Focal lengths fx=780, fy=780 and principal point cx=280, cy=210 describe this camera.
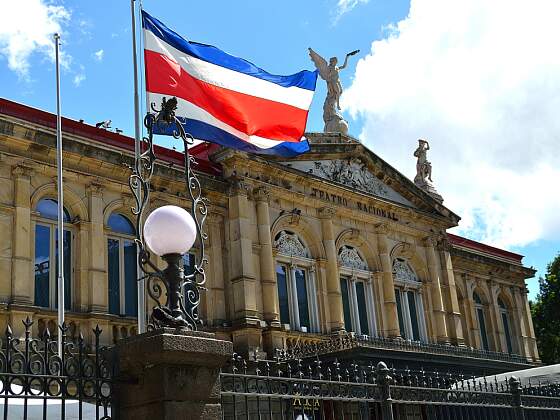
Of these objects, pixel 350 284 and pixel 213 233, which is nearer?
pixel 213 233

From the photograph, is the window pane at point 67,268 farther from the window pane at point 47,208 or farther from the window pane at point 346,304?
the window pane at point 346,304

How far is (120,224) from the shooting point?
1856 cm

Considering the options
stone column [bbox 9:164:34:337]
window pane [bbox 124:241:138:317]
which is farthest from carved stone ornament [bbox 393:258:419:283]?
stone column [bbox 9:164:34:337]

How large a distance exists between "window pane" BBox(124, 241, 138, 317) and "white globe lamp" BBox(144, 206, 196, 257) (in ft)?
39.5

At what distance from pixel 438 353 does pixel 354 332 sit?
2614mm

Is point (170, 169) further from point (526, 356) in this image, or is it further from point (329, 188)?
point (526, 356)

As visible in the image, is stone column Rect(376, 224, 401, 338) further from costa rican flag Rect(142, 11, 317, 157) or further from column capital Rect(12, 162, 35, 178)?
column capital Rect(12, 162, 35, 178)

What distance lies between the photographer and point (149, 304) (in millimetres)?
18172

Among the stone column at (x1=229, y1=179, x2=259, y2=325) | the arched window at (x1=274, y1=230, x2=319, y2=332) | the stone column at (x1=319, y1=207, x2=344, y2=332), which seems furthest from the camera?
the stone column at (x1=319, y1=207, x2=344, y2=332)

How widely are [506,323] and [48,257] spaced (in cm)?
2057

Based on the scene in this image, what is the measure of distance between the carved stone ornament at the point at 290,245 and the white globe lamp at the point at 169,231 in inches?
579

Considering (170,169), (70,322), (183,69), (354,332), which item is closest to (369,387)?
(183,69)

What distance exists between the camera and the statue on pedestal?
2730 cm

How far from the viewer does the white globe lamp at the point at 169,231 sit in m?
6.21
